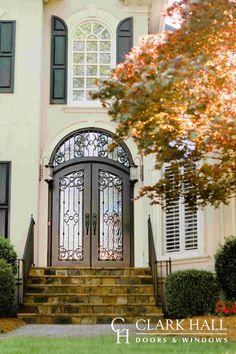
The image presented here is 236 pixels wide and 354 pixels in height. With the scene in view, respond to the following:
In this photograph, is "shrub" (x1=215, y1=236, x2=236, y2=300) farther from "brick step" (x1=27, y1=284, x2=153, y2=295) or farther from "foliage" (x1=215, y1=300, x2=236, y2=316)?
"brick step" (x1=27, y1=284, x2=153, y2=295)

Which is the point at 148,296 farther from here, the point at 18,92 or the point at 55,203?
the point at 18,92

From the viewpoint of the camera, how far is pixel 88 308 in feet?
37.0

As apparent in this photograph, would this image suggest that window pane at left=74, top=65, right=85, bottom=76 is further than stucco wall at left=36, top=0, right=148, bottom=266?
Yes

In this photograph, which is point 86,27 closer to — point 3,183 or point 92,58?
point 92,58

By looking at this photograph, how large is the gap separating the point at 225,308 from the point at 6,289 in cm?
387

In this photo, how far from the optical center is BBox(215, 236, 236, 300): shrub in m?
11.3

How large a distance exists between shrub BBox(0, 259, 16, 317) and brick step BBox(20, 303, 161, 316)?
31 centimetres

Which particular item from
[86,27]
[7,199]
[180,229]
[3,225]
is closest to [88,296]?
[180,229]

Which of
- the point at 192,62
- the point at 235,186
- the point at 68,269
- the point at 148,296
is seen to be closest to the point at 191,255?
the point at 148,296

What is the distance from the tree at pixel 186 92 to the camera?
24.1 ft

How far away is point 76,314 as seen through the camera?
1101cm

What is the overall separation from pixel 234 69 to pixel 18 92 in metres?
6.45

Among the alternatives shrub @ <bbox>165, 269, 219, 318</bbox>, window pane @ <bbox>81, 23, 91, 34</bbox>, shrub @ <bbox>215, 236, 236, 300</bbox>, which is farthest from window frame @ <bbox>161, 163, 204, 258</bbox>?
window pane @ <bbox>81, 23, 91, 34</bbox>

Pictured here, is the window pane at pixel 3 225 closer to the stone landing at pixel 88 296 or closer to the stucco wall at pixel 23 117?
the stucco wall at pixel 23 117
